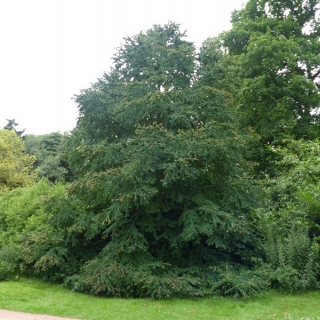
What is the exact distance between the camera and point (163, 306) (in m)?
9.22

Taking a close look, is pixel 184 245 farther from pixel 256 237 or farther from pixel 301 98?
pixel 301 98

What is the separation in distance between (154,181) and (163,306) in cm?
317

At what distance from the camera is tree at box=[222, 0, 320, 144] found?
742 inches

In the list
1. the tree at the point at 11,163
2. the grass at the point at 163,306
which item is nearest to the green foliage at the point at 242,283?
the grass at the point at 163,306

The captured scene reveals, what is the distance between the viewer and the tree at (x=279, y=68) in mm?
18859

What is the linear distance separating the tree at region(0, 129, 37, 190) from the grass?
1712cm

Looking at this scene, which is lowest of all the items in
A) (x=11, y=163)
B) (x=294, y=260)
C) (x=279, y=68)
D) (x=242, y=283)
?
(x=242, y=283)

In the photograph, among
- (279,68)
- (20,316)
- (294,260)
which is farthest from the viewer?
(279,68)

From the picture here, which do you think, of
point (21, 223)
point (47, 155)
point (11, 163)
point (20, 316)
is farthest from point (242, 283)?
point (47, 155)

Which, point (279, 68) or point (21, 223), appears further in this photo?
point (279, 68)

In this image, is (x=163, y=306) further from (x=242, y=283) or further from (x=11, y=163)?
(x=11, y=163)

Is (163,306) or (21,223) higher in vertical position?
(21,223)

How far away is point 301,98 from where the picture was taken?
19.2 m

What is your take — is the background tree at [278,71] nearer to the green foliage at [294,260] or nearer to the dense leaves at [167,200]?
the dense leaves at [167,200]
